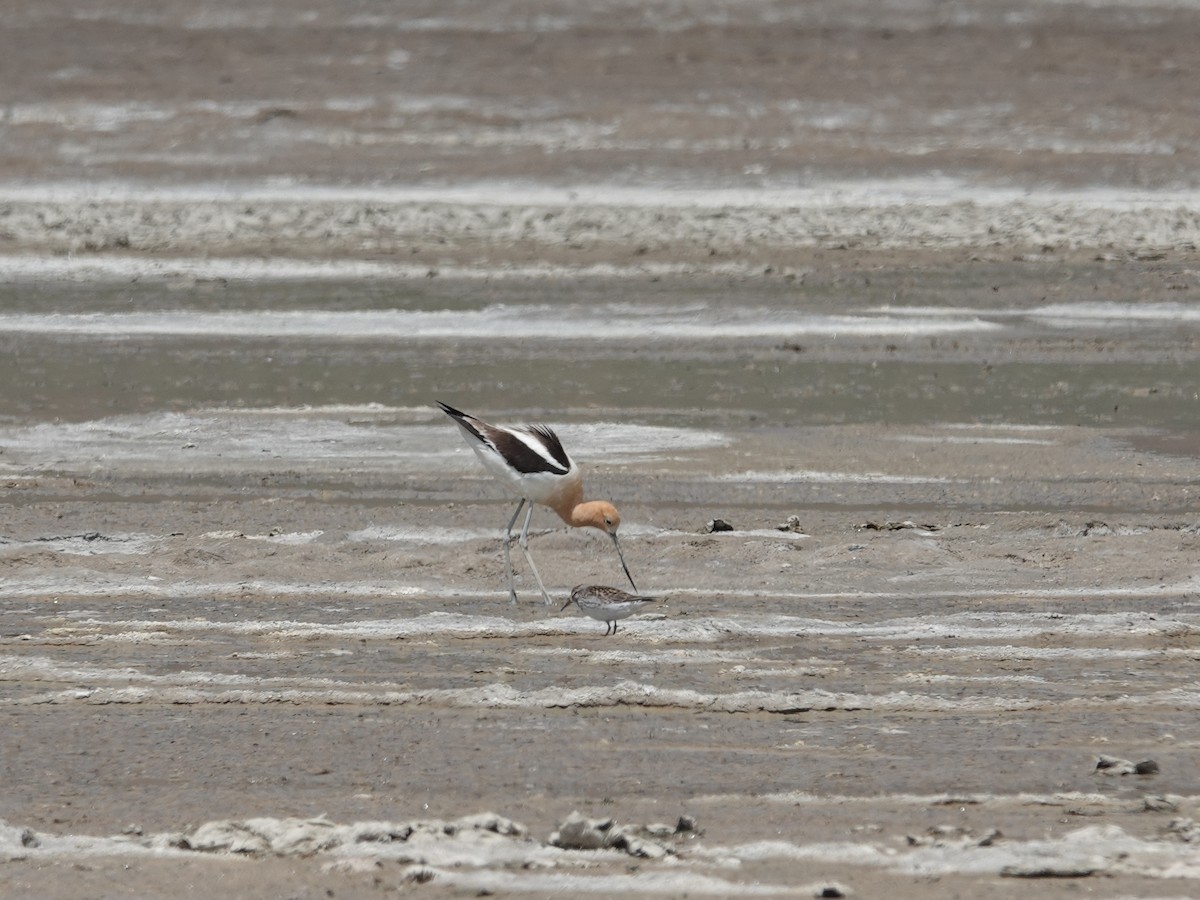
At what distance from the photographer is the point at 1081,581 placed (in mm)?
8891

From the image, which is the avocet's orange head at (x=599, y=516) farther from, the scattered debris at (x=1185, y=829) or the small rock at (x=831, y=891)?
the small rock at (x=831, y=891)

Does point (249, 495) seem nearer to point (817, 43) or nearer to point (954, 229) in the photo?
point (954, 229)

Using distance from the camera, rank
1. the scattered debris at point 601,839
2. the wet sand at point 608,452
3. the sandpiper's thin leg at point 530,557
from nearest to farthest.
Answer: the scattered debris at point 601,839 → the wet sand at point 608,452 → the sandpiper's thin leg at point 530,557

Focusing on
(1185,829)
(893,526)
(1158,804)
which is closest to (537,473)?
(893,526)

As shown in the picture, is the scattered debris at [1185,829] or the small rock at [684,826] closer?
the scattered debris at [1185,829]

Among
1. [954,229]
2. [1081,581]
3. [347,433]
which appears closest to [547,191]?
[954,229]

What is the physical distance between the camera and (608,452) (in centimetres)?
1227

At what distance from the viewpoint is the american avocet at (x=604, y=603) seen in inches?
303

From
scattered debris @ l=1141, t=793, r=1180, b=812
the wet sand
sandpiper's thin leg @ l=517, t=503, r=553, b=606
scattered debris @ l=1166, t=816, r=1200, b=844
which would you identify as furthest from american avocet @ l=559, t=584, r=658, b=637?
scattered debris @ l=1166, t=816, r=1200, b=844

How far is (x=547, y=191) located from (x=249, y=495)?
1248 cm

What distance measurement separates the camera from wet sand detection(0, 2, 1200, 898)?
5867 mm

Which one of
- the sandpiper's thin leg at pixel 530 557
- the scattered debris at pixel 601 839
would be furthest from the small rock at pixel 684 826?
the sandpiper's thin leg at pixel 530 557

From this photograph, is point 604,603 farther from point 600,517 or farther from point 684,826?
point 684,826

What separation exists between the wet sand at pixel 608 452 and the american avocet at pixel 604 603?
127mm
